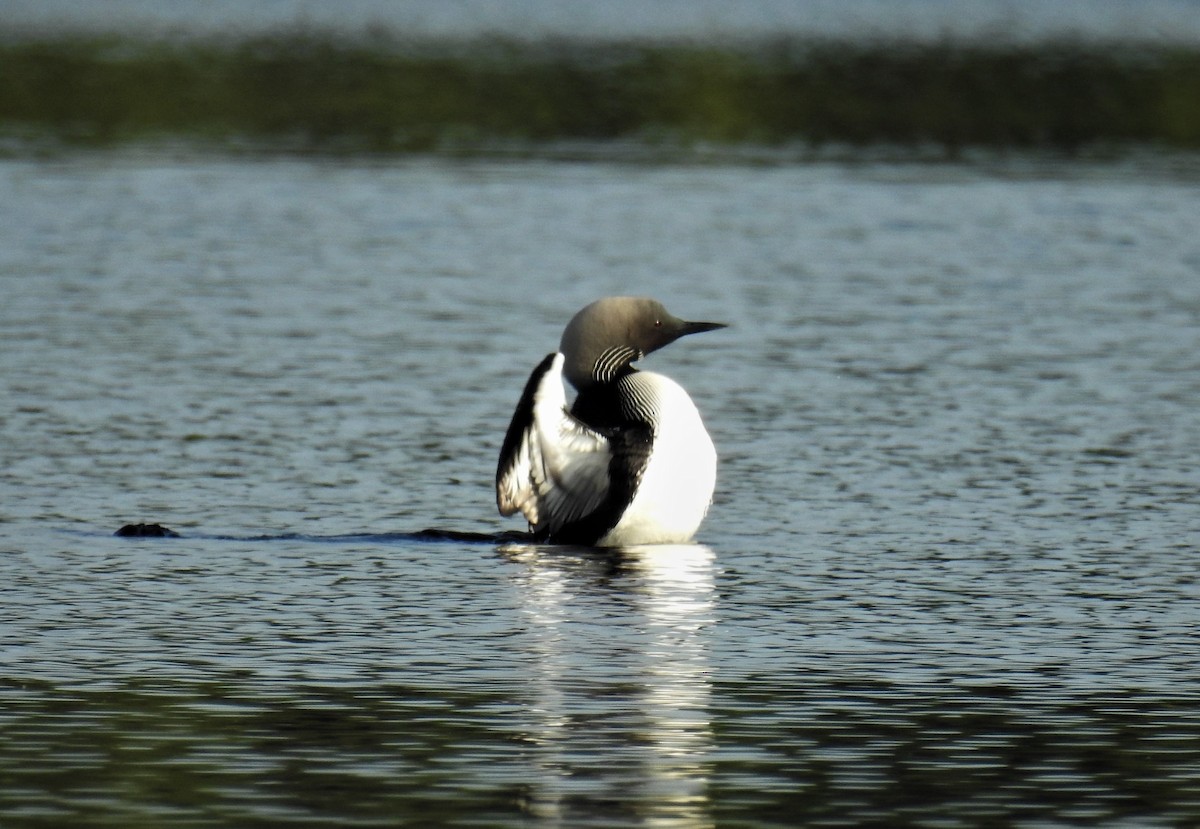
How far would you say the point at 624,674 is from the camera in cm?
810

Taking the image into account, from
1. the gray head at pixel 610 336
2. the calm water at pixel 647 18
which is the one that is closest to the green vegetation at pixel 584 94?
the calm water at pixel 647 18

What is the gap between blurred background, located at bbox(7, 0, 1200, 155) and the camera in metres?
32.2

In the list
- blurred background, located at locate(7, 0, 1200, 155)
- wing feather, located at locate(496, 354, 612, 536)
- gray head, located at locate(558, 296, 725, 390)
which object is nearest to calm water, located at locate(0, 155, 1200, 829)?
wing feather, located at locate(496, 354, 612, 536)

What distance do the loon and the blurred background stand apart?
62.5 feet

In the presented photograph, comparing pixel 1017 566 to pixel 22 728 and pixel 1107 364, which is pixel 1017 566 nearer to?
pixel 22 728

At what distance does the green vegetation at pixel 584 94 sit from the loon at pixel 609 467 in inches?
753

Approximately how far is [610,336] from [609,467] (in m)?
0.78

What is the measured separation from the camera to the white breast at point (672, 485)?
413 inches

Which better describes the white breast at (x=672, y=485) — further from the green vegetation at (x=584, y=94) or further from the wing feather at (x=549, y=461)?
the green vegetation at (x=584, y=94)

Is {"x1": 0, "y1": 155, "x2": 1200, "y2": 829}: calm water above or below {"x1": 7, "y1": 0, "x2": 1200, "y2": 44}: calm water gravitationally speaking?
below

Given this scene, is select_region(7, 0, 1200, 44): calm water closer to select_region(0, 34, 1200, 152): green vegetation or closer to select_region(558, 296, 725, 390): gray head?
select_region(0, 34, 1200, 152): green vegetation

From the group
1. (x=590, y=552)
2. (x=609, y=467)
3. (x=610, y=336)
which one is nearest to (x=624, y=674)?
(x=590, y=552)

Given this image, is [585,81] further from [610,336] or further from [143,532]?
[143,532]

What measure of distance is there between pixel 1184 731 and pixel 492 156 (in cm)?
2173
